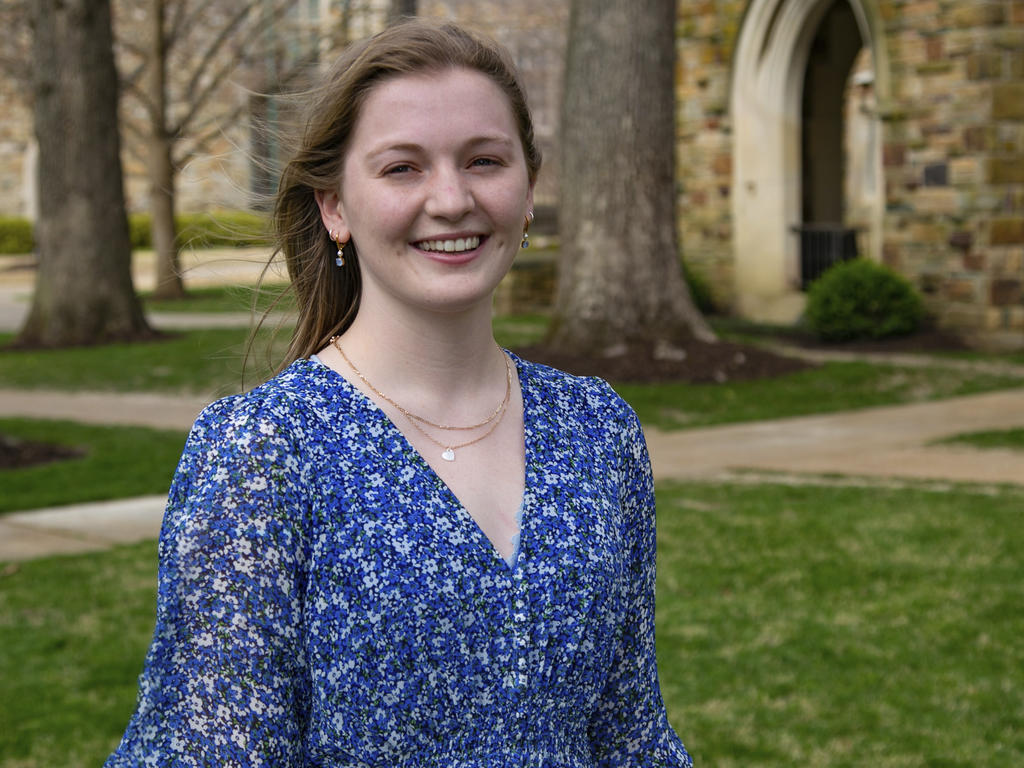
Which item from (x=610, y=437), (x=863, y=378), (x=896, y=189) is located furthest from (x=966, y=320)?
(x=610, y=437)

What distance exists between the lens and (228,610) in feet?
5.22

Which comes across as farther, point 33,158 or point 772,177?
point 33,158

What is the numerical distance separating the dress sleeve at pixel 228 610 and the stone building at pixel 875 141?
13626mm

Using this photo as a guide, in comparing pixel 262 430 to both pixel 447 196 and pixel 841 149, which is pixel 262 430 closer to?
pixel 447 196

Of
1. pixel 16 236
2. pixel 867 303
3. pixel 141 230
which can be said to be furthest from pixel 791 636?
pixel 16 236

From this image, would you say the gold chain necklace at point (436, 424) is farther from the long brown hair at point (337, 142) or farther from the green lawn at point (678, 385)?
the green lawn at point (678, 385)

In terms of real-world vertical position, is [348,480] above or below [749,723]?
above

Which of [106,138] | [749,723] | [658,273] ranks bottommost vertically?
[749,723]

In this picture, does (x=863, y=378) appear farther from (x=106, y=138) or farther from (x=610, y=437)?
(x=610, y=437)

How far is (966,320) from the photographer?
14586 mm

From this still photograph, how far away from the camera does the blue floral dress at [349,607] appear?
1600mm

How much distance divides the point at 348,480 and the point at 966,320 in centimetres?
1385

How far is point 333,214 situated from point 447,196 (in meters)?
0.24

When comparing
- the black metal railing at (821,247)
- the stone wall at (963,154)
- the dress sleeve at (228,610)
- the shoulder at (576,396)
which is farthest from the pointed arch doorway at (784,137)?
the dress sleeve at (228,610)
